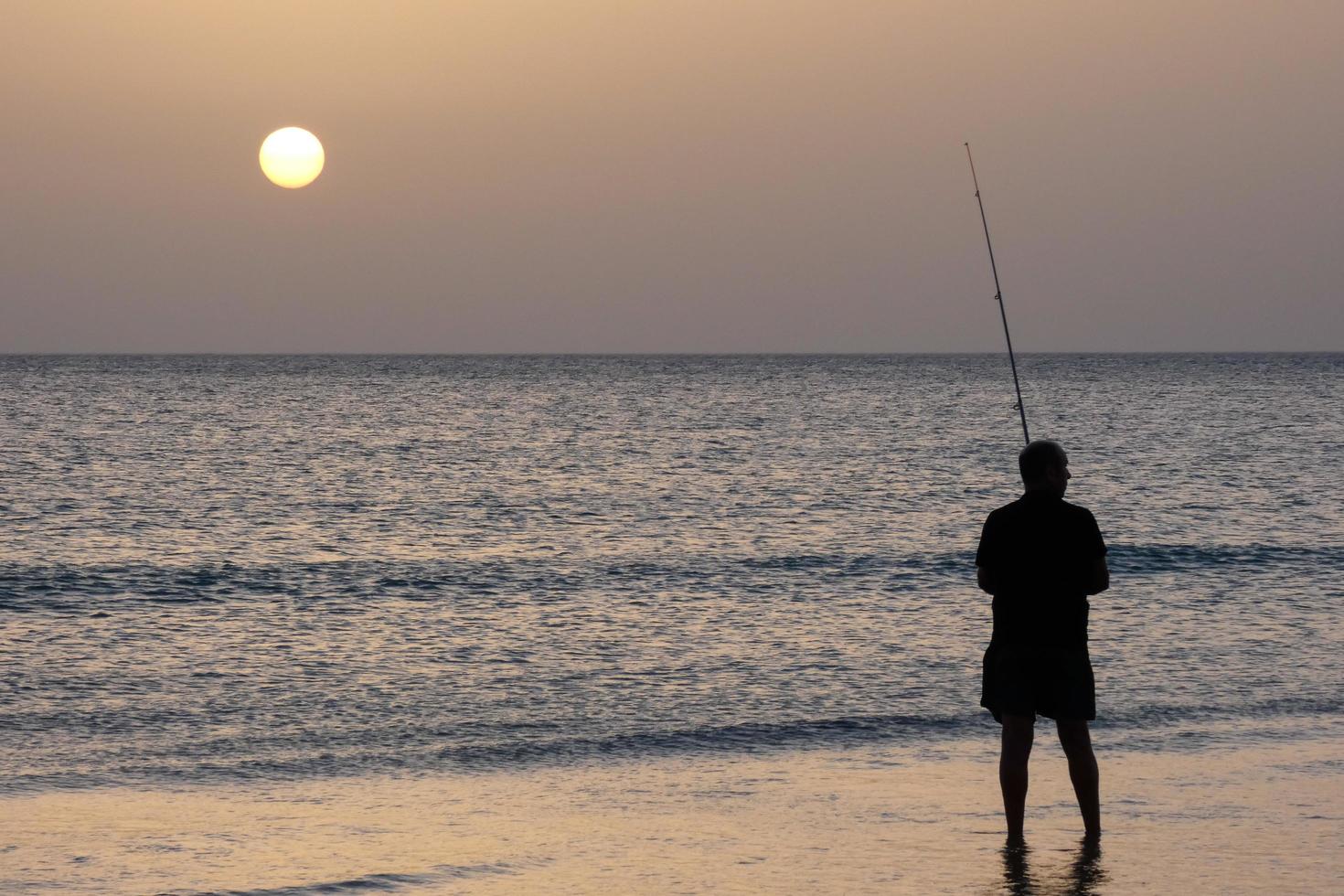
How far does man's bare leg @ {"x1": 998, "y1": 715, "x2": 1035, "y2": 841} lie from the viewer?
5.19 meters

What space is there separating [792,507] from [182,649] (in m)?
14.2

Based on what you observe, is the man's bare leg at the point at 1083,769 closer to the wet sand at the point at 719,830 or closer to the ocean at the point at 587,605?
the wet sand at the point at 719,830

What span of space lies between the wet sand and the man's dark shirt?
2.91ft

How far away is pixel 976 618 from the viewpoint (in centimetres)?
1230

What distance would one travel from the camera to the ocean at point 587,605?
8.01 metres

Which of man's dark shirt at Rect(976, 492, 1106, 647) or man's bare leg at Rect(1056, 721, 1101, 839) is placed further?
man's bare leg at Rect(1056, 721, 1101, 839)

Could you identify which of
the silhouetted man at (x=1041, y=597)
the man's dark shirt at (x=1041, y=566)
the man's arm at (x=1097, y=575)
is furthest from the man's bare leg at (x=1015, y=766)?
the man's arm at (x=1097, y=575)

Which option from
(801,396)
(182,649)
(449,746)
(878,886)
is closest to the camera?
(878,886)

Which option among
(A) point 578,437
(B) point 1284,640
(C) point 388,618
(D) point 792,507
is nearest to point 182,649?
(C) point 388,618

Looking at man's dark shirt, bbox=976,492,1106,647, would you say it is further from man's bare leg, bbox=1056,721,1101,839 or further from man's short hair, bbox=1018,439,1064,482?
man's bare leg, bbox=1056,721,1101,839

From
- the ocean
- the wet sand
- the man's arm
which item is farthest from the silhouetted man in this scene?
the ocean

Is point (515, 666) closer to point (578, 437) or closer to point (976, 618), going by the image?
point (976, 618)

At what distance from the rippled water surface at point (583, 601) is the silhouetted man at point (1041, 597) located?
2771mm

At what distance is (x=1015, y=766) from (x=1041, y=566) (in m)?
0.80
